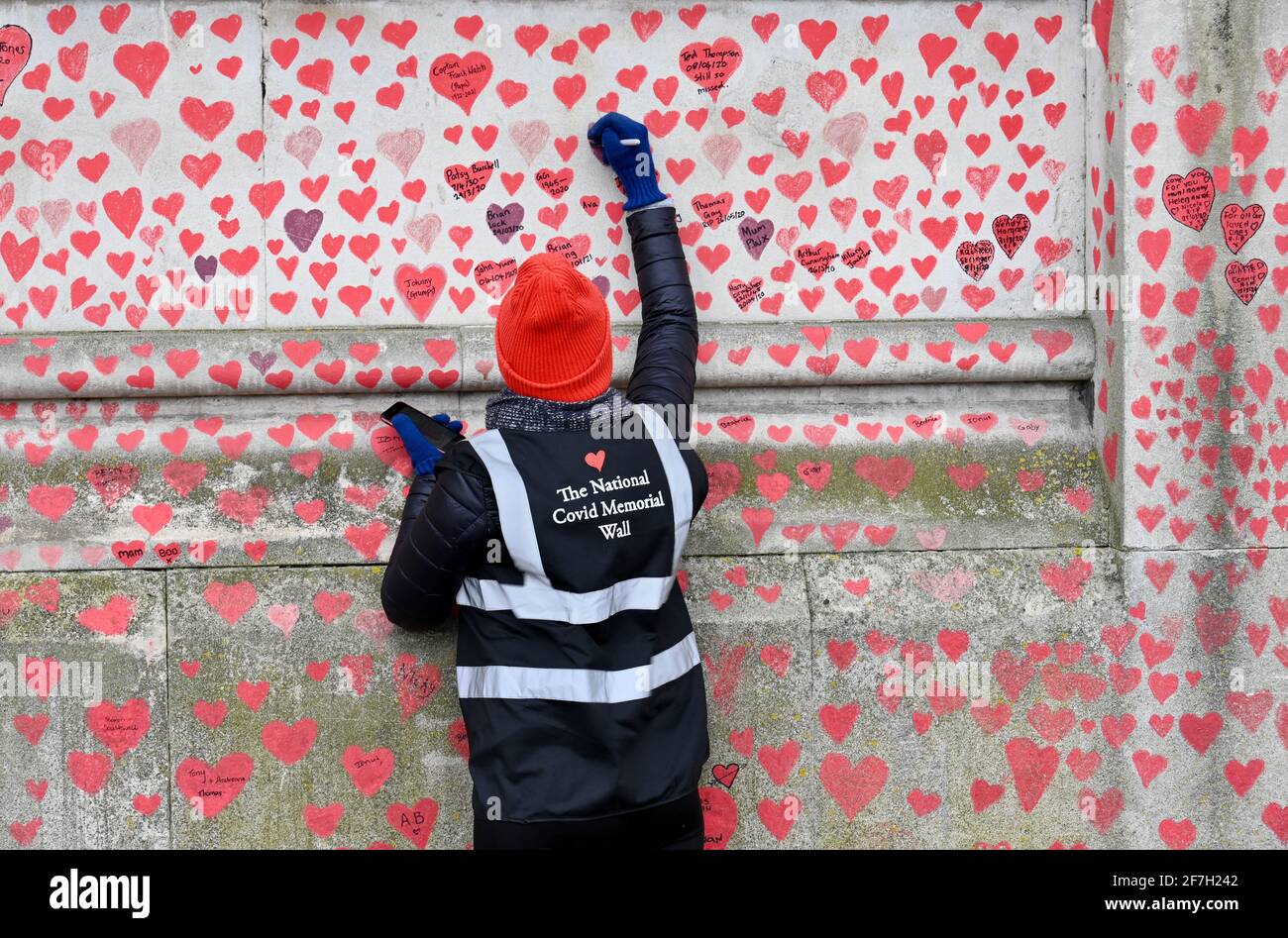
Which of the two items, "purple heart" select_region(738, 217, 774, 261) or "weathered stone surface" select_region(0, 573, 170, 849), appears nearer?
"weathered stone surface" select_region(0, 573, 170, 849)

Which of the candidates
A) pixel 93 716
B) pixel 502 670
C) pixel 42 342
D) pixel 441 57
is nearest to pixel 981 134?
pixel 441 57

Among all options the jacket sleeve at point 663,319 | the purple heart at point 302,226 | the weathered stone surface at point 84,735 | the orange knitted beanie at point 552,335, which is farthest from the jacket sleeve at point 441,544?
the purple heart at point 302,226

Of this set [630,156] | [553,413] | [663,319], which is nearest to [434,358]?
[663,319]

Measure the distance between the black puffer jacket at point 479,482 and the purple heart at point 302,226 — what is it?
118 centimetres

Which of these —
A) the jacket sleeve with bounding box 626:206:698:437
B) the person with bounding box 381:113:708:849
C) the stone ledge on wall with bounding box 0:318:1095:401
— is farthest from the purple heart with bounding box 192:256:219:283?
the person with bounding box 381:113:708:849

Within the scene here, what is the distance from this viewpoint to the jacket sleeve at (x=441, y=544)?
301 centimetres

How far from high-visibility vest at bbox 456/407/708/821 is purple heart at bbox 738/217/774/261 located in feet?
4.71

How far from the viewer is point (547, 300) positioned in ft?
9.82

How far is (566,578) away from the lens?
3.00 m

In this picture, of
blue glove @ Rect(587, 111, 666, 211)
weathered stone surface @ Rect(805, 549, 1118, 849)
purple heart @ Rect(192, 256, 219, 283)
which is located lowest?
weathered stone surface @ Rect(805, 549, 1118, 849)

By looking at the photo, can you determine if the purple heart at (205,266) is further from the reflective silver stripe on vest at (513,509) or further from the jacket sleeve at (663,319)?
the reflective silver stripe on vest at (513,509)

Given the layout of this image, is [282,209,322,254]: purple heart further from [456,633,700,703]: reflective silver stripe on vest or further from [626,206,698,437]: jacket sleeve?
[456,633,700,703]: reflective silver stripe on vest

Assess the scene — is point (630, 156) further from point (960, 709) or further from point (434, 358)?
point (960, 709)

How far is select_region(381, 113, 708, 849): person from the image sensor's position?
118 inches
